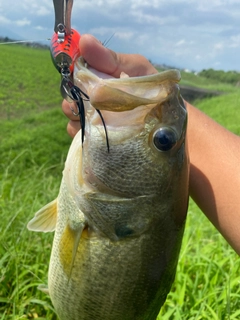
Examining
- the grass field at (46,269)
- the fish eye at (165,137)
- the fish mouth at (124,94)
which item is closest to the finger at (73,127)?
the fish mouth at (124,94)

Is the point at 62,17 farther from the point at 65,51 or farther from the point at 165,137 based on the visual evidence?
the point at 165,137

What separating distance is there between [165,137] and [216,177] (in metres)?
0.67

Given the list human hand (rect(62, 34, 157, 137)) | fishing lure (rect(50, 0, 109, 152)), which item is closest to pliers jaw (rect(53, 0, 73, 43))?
fishing lure (rect(50, 0, 109, 152))

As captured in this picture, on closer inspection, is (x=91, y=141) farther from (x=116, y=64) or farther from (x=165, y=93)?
(x=116, y=64)

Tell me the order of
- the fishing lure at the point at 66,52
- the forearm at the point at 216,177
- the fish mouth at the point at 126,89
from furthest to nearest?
the forearm at the point at 216,177 → the fishing lure at the point at 66,52 → the fish mouth at the point at 126,89

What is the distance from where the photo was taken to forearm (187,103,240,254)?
2.01 metres

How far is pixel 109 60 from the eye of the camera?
69.2 inches

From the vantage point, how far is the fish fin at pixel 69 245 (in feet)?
5.03

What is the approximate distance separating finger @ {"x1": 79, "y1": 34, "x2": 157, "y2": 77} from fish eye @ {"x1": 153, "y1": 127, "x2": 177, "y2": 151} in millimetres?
442

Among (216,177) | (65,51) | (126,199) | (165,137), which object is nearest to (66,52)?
(65,51)

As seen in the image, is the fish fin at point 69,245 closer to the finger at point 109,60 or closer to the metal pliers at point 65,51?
the metal pliers at point 65,51

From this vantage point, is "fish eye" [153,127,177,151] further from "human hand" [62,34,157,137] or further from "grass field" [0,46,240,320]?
"grass field" [0,46,240,320]

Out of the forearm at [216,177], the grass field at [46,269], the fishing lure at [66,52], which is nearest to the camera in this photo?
the fishing lure at [66,52]

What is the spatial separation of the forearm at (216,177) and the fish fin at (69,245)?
2.50 feet
